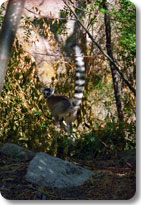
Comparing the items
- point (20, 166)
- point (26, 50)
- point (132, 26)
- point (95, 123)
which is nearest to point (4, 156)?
point (20, 166)

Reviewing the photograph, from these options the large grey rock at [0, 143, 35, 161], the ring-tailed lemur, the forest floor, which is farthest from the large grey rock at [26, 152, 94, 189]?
the ring-tailed lemur

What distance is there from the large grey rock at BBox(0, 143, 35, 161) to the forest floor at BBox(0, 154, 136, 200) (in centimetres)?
27

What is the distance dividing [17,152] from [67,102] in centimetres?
111

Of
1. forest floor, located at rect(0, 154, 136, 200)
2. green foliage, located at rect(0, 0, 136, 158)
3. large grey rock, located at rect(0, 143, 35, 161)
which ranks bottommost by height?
forest floor, located at rect(0, 154, 136, 200)

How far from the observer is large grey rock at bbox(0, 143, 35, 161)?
333cm

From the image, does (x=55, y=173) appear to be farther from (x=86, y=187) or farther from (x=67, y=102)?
(x=67, y=102)

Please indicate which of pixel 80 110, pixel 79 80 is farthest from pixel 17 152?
pixel 79 80

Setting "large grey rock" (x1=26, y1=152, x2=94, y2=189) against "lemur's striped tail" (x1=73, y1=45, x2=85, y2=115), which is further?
"lemur's striped tail" (x1=73, y1=45, x2=85, y2=115)

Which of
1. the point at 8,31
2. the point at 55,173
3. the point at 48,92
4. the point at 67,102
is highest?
the point at 8,31

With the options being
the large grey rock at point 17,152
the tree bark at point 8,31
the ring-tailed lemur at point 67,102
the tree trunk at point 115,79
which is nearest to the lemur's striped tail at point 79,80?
the ring-tailed lemur at point 67,102

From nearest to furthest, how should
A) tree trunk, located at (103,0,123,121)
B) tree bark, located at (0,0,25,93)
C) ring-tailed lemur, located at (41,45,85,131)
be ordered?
tree bark, located at (0,0,25,93), tree trunk, located at (103,0,123,121), ring-tailed lemur, located at (41,45,85,131)

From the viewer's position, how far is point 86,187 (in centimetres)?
275

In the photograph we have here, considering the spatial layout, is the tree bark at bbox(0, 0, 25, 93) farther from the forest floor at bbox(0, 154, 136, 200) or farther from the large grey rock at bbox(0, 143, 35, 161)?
the large grey rock at bbox(0, 143, 35, 161)

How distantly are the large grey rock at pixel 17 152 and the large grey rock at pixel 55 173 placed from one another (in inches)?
15.1
